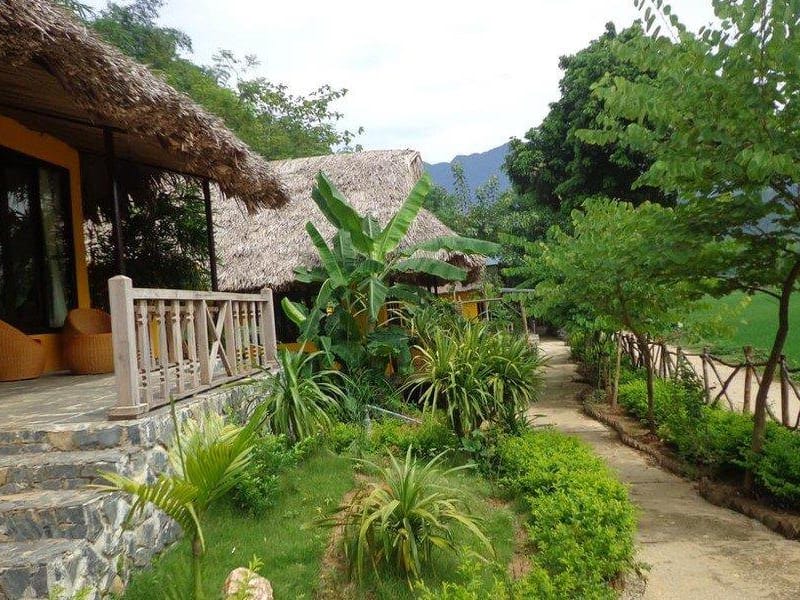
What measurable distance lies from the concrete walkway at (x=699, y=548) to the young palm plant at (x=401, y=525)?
1.42 m

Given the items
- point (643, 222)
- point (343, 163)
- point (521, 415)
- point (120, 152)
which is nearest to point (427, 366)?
point (521, 415)

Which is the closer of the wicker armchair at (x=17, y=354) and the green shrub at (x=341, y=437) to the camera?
the wicker armchair at (x=17, y=354)

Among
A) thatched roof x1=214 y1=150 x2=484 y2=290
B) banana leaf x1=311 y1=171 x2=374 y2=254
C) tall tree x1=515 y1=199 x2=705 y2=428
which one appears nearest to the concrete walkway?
tall tree x1=515 y1=199 x2=705 y2=428

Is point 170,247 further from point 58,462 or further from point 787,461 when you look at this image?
point 787,461

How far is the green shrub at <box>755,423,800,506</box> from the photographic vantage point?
5152 mm

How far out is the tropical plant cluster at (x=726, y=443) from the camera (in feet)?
17.2

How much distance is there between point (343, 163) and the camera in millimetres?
12953

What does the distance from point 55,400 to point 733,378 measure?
10.7 m

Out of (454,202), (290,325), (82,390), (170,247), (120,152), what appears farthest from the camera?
(454,202)

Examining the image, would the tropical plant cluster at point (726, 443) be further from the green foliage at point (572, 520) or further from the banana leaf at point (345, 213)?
the banana leaf at point (345, 213)

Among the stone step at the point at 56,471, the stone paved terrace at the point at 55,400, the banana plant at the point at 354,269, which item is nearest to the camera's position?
the stone step at the point at 56,471

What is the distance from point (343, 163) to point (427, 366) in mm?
7368

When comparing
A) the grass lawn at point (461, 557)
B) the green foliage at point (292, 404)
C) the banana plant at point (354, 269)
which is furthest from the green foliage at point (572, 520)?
the banana plant at point (354, 269)

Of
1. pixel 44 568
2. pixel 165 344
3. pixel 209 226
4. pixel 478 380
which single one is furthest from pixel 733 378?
pixel 44 568
